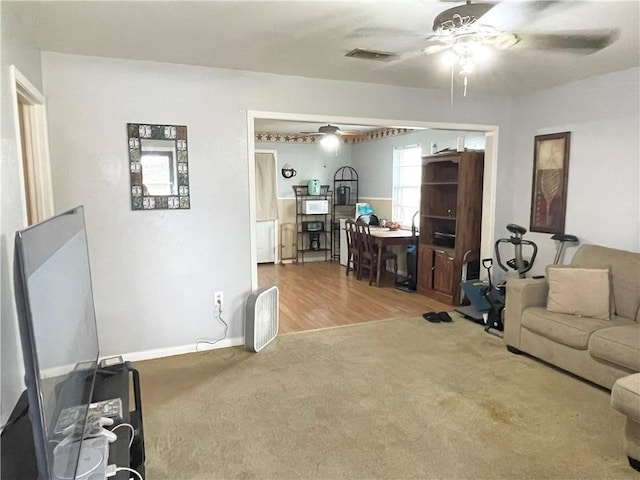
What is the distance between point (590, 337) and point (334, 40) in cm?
260

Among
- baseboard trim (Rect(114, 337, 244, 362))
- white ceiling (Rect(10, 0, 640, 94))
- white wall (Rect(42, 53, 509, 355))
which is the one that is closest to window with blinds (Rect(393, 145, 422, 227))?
white wall (Rect(42, 53, 509, 355))

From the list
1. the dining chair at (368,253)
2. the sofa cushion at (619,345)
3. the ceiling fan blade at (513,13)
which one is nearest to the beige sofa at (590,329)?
the sofa cushion at (619,345)

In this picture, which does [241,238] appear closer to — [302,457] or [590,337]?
Answer: [302,457]

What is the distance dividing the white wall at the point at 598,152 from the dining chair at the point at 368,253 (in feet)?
7.04

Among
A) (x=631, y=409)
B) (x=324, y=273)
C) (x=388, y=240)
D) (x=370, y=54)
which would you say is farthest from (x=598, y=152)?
(x=324, y=273)

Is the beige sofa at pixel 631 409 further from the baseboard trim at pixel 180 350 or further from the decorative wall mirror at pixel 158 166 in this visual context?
the decorative wall mirror at pixel 158 166

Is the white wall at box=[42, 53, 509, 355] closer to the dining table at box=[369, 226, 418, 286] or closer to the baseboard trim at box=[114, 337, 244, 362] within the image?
the baseboard trim at box=[114, 337, 244, 362]

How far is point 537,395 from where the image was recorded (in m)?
2.73

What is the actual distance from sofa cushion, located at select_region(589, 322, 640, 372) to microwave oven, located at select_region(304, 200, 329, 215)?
5.42m

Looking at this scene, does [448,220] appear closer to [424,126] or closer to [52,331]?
[424,126]

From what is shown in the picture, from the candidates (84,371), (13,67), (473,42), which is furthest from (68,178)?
(473,42)

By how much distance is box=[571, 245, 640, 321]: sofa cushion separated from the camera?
3.01m

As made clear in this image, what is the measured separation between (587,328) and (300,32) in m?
2.73

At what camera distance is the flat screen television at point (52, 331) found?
0.88 metres
